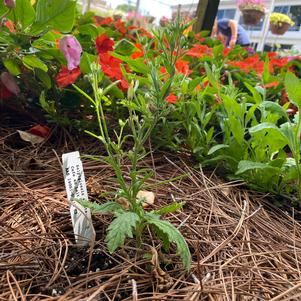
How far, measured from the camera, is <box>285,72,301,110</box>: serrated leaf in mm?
941

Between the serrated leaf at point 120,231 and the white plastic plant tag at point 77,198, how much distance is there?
0.34 feet

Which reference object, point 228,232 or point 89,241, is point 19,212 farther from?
point 228,232

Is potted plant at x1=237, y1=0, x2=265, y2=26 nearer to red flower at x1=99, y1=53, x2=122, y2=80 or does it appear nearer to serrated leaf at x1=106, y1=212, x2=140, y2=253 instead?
red flower at x1=99, y1=53, x2=122, y2=80

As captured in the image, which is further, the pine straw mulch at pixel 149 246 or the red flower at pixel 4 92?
the red flower at pixel 4 92

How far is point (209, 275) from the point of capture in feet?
2.19

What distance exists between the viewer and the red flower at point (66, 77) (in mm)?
1058

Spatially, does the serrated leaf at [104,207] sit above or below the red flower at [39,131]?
above

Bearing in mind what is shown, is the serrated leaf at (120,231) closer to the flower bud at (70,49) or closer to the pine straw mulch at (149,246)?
the pine straw mulch at (149,246)

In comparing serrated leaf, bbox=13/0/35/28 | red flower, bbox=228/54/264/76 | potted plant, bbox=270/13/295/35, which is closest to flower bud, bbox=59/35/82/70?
serrated leaf, bbox=13/0/35/28

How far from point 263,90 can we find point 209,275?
2.48 ft

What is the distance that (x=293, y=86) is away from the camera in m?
0.95

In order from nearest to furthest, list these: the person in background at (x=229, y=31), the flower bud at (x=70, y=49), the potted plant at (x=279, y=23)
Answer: the flower bud at (x=70, y=49), the person in background at (x=229, y=31), the potted plant at (x=279, y=23)

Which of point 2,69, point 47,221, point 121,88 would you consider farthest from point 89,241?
point 2,69

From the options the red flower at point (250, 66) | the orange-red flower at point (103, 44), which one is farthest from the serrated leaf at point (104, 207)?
the red flower at point (250, 66)
